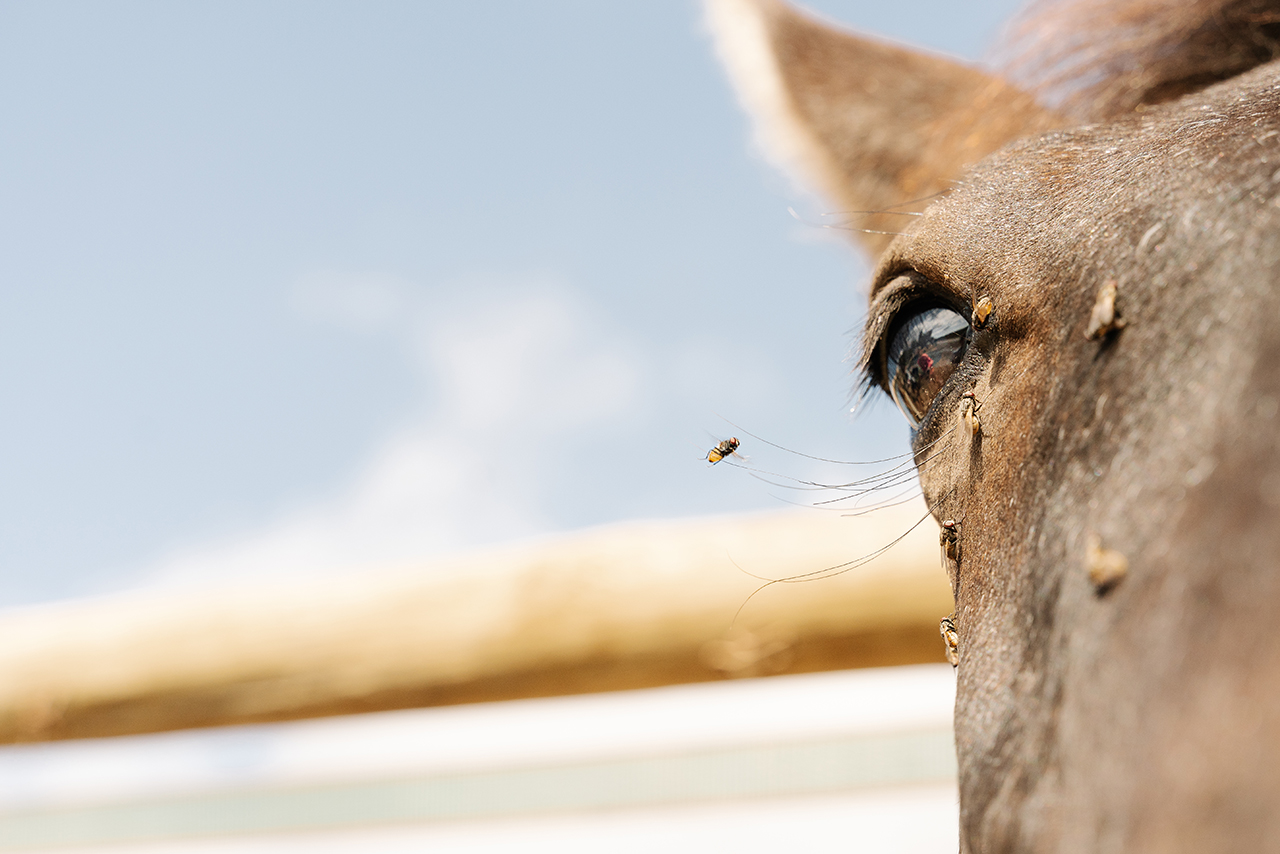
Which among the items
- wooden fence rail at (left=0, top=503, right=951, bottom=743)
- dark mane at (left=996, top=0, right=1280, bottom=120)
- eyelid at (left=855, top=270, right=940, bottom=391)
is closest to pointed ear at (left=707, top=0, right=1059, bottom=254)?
dark mane at (left=996, top=0, right=1280, bottom=120)

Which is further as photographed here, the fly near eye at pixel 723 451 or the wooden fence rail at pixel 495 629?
the wooden fence rail at pixel 495 629

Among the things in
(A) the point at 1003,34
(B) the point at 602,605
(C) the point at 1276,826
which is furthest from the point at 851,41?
(C) the point at 1276,826

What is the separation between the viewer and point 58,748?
114 inches

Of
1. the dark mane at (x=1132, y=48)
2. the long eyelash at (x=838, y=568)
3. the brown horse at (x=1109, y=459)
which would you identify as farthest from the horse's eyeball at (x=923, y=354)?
the dark mane at (x=1132, y=48)

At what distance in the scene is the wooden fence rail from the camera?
7.66 ft

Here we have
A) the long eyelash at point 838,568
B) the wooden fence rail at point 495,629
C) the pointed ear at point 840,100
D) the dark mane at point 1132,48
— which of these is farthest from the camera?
the wooden fence rail at point 495,629

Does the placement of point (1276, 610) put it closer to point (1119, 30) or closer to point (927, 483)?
point (927, 483)

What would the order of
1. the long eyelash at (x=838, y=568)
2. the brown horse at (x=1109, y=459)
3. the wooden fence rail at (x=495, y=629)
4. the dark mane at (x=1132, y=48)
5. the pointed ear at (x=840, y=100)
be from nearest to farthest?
the brown horse at (x=1109, y=459), the long eyelash at (x=838, y=568), the dark mane at (x=1132, y=48), the pointed ear at (x=840, y=100), the wooden fence rail at (x=495, y=629)

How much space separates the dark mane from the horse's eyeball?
0.86m

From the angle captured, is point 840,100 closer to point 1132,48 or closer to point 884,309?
point 1132,48

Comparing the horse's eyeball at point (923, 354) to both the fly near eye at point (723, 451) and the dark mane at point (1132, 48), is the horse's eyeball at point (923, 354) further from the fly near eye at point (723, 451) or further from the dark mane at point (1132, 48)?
the dark mane at point (1132, 48)

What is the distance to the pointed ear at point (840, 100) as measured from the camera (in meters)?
2.19

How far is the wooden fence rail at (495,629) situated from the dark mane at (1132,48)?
92 centimetres

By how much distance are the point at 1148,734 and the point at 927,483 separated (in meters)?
0.59
